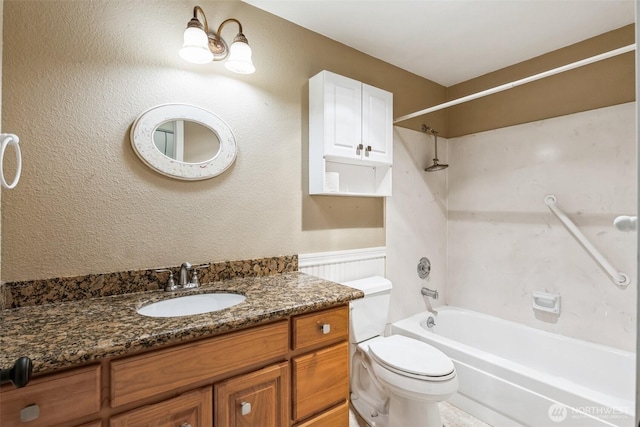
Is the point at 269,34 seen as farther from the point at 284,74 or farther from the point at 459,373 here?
the point at 459,373

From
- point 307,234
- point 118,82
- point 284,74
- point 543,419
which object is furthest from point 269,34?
point 543,419

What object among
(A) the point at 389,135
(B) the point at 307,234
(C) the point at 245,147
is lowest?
(B) the point at 307,234

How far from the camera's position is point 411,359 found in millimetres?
1603

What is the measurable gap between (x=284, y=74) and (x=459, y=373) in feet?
7.16

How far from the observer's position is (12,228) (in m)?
1.12

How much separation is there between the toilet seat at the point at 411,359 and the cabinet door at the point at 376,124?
1.15 metres

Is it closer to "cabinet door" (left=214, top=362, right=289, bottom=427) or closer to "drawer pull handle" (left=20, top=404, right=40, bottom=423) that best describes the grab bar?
"cabinet door" (left=214, top=362, right=289, bottom=427)

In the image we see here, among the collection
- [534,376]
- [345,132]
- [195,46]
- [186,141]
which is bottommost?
[534,376]

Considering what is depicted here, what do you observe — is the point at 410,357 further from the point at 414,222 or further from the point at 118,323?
the point at 118,323

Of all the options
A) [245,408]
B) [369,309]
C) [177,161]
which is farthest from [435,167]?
[245,408]

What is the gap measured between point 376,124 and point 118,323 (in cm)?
172

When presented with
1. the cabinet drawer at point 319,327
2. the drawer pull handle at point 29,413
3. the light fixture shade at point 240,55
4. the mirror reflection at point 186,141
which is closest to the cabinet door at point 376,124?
the light fixture shade at point 240,55

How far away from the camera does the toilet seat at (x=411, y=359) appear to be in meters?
1.48

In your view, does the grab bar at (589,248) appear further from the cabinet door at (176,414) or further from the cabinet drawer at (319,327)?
the cabinet door at (176,414)
